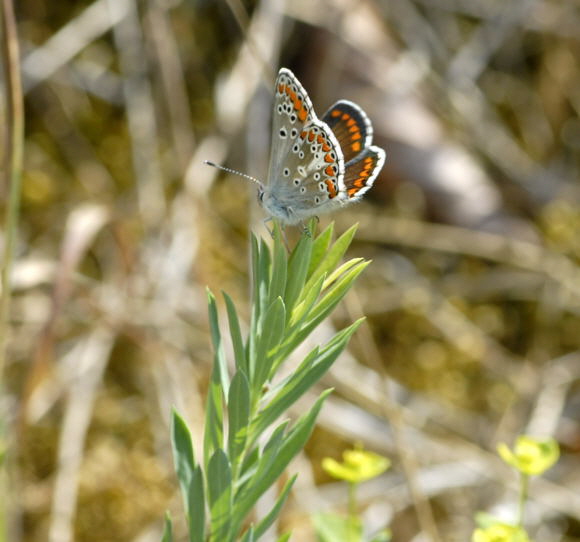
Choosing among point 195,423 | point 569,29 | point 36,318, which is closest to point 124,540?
point 195,423

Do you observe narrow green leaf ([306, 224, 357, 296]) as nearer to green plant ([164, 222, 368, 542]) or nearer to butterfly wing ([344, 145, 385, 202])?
green plant ([164, 222, 368, 542])

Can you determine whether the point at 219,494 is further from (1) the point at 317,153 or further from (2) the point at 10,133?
(2) the point at 10,133

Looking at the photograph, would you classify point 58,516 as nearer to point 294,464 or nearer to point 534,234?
point 294,464

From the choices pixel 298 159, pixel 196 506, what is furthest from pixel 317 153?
pixel 196 506

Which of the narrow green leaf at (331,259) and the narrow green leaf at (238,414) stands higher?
the narrow green leaf at (331,259)

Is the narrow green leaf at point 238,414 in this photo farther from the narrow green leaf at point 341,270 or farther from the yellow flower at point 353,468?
the yellow flower at point 353,468

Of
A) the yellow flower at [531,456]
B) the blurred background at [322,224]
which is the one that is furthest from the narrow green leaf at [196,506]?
the blurred background at [322,224]

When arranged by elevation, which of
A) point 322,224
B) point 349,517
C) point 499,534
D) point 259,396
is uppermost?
point 259,396
